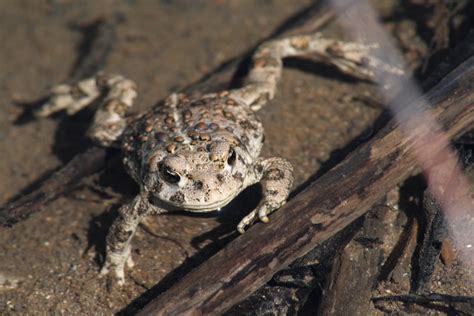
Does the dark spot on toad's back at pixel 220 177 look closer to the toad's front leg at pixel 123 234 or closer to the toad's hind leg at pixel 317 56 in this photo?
the toad's front leg at pixel 123 234

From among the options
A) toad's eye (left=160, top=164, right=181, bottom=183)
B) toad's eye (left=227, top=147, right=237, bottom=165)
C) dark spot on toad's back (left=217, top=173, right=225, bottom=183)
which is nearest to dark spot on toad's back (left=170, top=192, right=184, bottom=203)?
toad's eye (left=160, top=164, right=181, bottom=183)

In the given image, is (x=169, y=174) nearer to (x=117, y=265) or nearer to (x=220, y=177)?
(x=220, y=177)

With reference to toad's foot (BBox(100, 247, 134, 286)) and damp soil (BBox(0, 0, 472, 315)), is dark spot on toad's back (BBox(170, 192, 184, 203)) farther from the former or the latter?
toad's foot (BBox(100, 247, 134, 286))

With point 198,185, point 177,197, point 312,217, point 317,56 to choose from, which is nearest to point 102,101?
point 177,197

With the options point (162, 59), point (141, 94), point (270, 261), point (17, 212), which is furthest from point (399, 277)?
point (162, 59)

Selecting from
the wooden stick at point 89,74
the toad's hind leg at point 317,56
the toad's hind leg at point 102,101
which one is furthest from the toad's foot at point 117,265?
the toad's hind leg at point 317,56

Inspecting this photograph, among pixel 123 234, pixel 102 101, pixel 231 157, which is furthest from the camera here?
pixel 102 101
